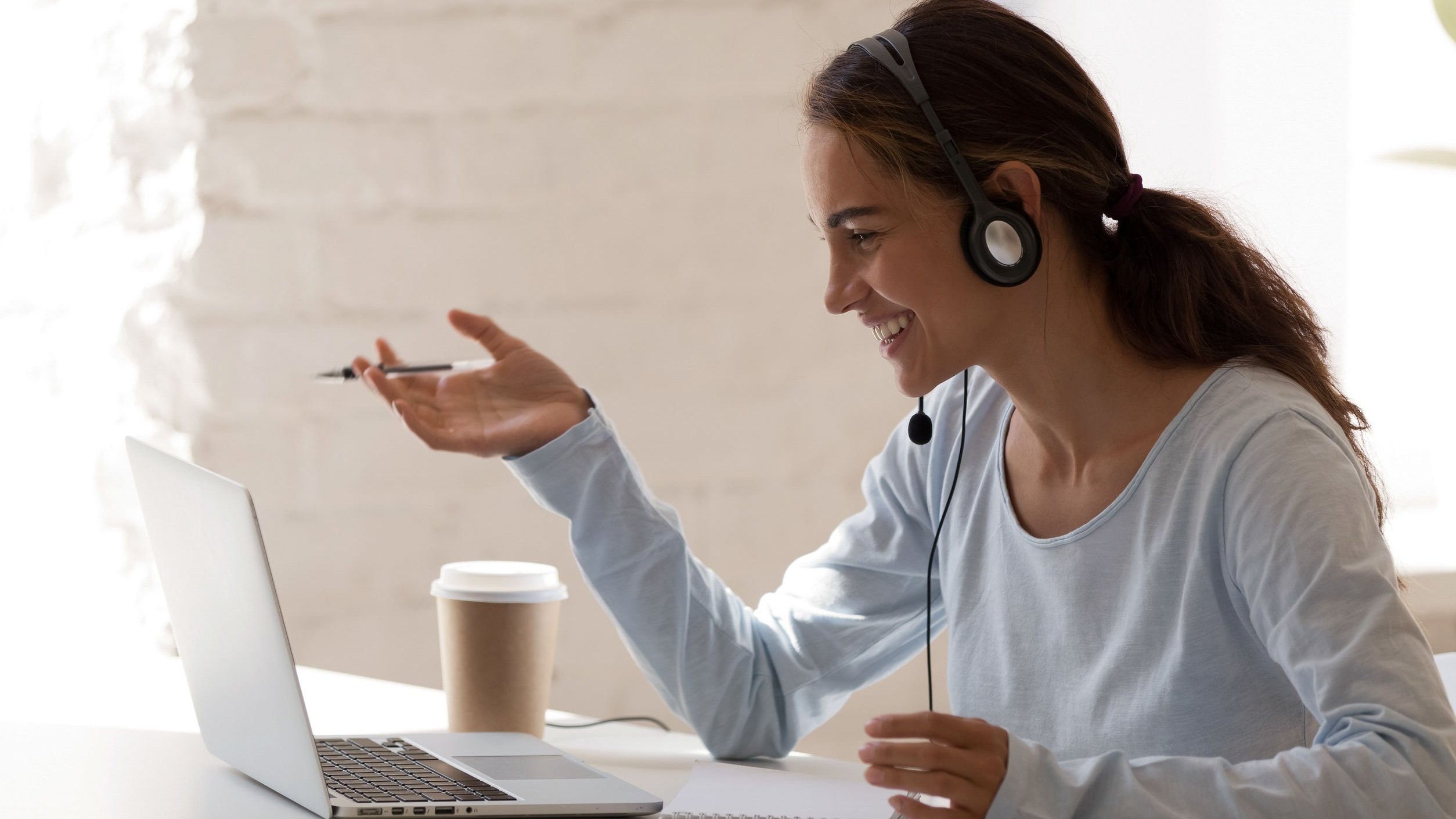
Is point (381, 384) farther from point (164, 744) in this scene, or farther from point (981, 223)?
point (981, 223)

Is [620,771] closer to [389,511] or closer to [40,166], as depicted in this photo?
[389,511]

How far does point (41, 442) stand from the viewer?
1.60 metres

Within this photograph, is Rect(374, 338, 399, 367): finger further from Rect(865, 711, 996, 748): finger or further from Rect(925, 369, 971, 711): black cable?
Rect(865, 711, 996, 748): finger

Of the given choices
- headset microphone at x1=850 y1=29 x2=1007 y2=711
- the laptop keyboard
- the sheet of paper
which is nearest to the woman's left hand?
the sheet of paper

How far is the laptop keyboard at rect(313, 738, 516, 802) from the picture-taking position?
0.89 m

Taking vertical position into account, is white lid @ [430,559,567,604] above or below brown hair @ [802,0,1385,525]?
below

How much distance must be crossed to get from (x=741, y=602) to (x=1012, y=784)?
1.61ft

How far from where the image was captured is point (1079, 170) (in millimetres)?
1052

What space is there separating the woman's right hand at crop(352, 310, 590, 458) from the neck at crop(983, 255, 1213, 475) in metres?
0.38

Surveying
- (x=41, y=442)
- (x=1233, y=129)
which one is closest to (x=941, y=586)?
(x=1233, y=129)

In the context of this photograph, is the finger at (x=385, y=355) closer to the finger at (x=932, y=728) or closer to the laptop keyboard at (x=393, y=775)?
the laptop keyboard at (x=393, y=775)

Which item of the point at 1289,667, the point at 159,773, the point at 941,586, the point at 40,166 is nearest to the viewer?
the point at 1289,667

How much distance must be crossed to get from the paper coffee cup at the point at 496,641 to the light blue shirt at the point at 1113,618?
0.07 meters

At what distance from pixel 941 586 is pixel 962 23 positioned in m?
0.48
